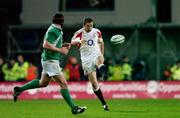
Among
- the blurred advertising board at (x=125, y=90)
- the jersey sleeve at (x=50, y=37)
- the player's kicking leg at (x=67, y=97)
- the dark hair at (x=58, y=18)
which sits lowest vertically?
the blurred advertising board at (x=125, y=90)

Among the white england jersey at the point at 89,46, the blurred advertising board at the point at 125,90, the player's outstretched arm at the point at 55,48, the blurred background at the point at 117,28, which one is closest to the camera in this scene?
the player's outstretched arm at the point at 55,48

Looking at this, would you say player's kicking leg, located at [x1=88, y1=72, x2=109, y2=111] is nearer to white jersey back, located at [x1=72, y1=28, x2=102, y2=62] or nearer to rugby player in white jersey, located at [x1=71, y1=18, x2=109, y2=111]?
rugby player in white jersey, located at [x1=71, y1=18, x2=109, y2=111]

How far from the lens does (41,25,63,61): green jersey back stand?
17391mm

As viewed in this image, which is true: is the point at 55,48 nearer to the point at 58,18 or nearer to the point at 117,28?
the point at 58,18

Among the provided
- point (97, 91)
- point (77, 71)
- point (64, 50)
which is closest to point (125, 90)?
point (77, 71)

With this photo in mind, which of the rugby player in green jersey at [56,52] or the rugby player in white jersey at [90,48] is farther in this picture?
the rugby player in white jersey at [90,48]

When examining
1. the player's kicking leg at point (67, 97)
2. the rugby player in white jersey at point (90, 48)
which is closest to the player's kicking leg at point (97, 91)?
the rugby player in white jersey at point (90, 48)

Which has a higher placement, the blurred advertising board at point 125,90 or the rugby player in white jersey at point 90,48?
the rugby player in white jersey at point 90,48

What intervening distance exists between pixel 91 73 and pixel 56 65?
2.22 m

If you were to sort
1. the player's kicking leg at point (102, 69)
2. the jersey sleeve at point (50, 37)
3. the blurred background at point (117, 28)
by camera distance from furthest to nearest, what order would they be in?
the blurred background at point (117, 28) → the player's kicking leg at point (102, 69) → the jersey sleeve at point (50, 37)

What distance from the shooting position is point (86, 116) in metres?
17.0

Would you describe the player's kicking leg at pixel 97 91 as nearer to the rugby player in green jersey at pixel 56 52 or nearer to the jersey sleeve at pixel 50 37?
the rugby player in green jersey at pixel 56 52

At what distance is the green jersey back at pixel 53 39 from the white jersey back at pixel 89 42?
2313 mm

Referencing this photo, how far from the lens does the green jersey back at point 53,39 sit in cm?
1739
